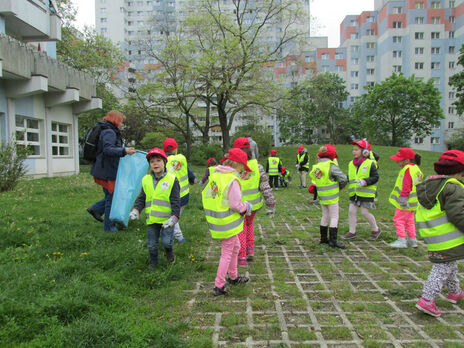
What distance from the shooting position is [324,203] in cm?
586

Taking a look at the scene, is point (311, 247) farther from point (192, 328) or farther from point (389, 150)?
point (389, 150)

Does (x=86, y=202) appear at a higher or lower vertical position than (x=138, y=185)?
lower

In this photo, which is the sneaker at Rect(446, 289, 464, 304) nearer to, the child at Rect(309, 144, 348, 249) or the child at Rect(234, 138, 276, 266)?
the child at Rect(309, 144, 348, 249)

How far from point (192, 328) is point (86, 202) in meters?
7.22

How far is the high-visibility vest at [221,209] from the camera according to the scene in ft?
12.9

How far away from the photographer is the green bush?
32.5 feet

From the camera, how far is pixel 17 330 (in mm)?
2943

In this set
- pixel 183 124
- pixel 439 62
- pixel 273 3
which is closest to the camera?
pixel 273 3

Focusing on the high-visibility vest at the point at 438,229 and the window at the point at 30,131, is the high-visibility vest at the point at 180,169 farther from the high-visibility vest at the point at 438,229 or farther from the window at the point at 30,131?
the window at the point at 30,131

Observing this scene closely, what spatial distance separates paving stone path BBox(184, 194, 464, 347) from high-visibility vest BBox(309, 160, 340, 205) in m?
0.86

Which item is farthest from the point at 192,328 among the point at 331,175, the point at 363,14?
the point at 363,14

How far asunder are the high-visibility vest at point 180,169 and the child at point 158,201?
1362 millimetres

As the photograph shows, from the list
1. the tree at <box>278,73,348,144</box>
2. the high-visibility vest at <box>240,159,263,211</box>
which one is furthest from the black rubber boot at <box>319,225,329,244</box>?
the tree at <box>278,73,348,144</box>

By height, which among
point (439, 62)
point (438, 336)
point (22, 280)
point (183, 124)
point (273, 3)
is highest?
point (439, 62)
